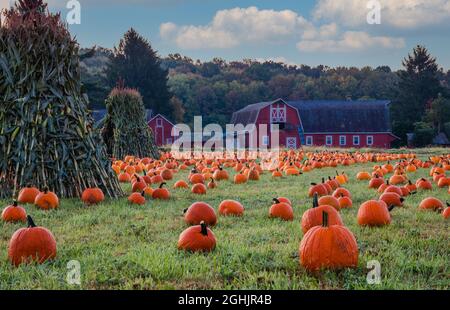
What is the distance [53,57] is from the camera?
8.45 metres

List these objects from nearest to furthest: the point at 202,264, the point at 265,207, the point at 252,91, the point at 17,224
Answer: the point at 202,264 < the point at 17,224 < the point at 265,207 < the point at 252,91

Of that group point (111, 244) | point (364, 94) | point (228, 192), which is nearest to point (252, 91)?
point (364, 94)

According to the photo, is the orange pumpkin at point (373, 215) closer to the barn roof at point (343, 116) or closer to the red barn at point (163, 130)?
the barn roof at point (343, 116)

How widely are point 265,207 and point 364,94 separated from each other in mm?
67149

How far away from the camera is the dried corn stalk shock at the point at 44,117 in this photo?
8.02m

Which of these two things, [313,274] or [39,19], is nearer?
[313,274]

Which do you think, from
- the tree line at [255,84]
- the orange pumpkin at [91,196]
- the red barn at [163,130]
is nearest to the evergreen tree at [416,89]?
the tree line at [255,84]

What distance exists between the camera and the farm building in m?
53.7

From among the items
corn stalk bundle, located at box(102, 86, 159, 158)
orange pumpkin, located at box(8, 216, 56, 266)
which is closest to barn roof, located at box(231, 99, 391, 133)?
corn stalk bundle, located at box(102, 86, 159, 158)

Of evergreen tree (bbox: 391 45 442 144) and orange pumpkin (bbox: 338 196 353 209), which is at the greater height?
evergreen tree (bbox: 391 45 442 144)

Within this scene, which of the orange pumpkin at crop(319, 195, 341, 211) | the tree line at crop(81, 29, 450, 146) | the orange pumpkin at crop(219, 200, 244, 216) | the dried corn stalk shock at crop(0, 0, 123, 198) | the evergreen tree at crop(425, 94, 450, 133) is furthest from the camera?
Answer: the tree line at crop(81, 29, 450, 146)

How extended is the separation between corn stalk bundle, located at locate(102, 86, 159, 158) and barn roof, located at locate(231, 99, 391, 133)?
35.6 m

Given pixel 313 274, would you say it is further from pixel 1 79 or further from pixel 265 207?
pixel 1 79

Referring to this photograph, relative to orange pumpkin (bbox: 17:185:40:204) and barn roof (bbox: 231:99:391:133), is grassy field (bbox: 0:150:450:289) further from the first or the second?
barn roof (bbox: 231:99:391:133)
